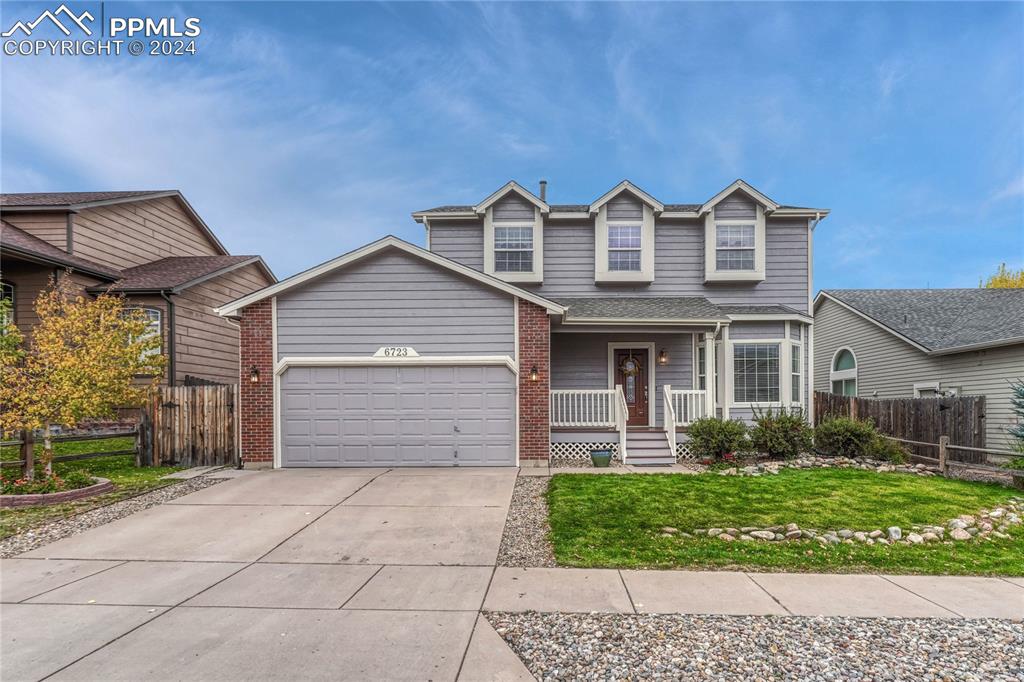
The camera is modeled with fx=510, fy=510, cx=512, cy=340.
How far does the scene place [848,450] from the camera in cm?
1184

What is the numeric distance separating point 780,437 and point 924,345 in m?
6.86

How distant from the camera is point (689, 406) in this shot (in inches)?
491

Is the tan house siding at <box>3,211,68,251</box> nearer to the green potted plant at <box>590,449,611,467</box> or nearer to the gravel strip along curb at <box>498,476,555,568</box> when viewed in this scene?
the gravel strip along curb at <box>498,476,555,568</box>

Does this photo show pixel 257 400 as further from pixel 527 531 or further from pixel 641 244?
pixel 641 244

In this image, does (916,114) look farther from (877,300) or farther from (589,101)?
(589,101)

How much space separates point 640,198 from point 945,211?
53.7m

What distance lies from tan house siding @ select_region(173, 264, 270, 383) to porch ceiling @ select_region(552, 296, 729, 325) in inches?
392

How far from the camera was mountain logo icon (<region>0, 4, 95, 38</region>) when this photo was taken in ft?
32.7

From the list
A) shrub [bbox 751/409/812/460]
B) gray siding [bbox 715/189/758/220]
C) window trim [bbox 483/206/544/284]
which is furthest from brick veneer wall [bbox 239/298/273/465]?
gray siding [bbox 715/189/758/220]

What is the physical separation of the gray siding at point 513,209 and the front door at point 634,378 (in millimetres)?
4670

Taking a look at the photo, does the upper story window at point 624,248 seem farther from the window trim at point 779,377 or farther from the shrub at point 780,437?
the shrub at point 780,437

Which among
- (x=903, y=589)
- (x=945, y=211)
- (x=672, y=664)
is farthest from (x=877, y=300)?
(x=945, y=211)

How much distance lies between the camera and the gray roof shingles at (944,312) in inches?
546

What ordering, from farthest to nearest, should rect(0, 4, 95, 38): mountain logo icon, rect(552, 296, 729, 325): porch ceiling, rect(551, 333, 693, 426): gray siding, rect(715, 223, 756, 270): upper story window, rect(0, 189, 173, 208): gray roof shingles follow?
rect(0, 189, 173, 208): gray roof shingles, rect(715, 223, 756, 270): upper story window, rect(551, 333, 693, 426): gray siding, rect(552, 296, 729, 325): porch ceiling, rect(0, 4, 95, 38): mountain logo icon
